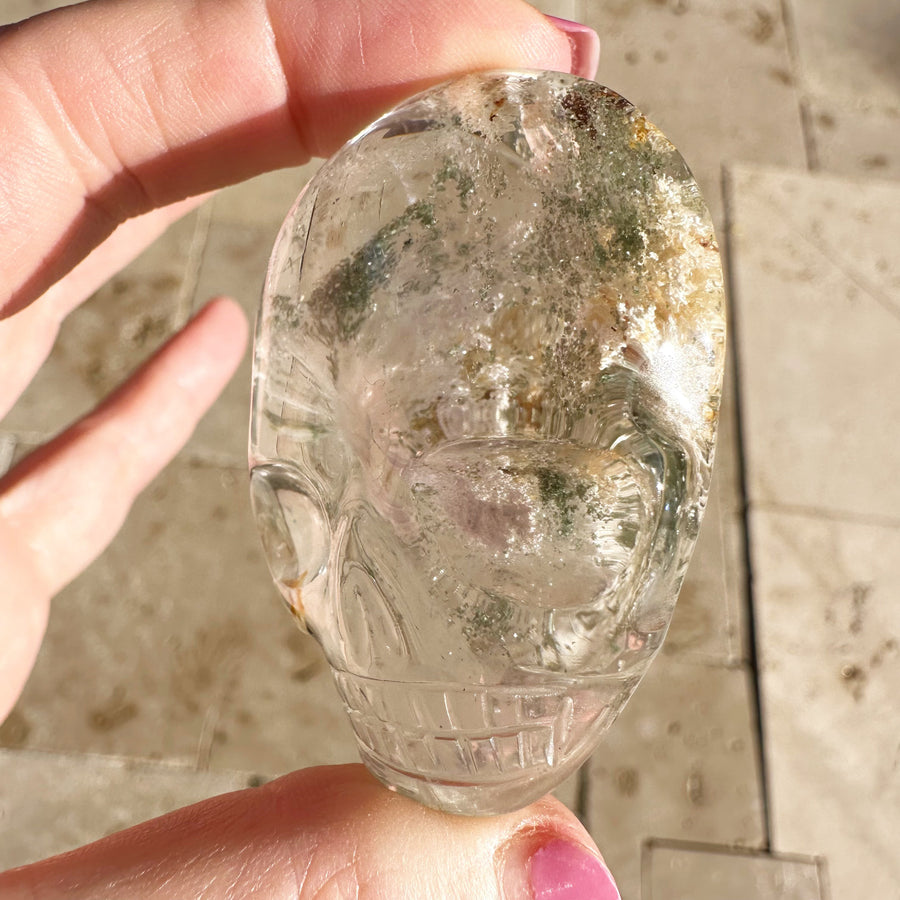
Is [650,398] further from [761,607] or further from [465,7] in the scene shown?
[761,607]

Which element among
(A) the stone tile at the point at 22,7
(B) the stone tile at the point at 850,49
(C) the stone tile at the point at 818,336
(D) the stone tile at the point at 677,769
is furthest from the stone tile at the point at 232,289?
(B) the stone tile at the point at 850,49

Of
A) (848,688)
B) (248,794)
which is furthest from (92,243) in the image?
(848,688)

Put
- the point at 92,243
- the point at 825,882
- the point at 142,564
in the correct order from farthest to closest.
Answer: the point at 142,564 < the point at 825,882 < the point at 92,243

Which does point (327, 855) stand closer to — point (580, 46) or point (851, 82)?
point (580, 46)

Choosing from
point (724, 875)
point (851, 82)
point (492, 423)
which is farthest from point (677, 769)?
point (851, 82)

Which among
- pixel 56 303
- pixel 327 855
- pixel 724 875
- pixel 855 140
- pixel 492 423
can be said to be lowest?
pixel 724 875

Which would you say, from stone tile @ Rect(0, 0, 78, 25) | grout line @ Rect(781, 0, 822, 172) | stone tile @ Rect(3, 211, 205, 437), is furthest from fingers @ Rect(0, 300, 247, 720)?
grout line @ Rect(781, 0, 822, 172)
